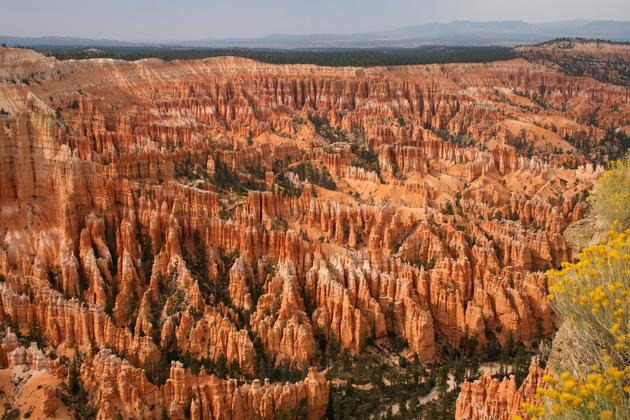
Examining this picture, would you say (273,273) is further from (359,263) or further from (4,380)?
(4,380)

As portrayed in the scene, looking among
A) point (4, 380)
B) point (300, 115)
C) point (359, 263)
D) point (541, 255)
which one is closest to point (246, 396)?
point (4, 380)

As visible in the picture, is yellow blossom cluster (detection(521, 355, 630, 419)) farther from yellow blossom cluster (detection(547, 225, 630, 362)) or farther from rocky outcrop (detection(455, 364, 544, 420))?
rocky outcrop (detection(455, 364, 544, 420))

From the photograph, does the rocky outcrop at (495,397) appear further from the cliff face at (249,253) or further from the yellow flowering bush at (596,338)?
the yellow flowering bush at (596,338)

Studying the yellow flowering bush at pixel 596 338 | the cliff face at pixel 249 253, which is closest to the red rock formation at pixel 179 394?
the cliff face at pixel 249 253

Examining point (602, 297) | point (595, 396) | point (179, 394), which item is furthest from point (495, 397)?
point (595, 396)

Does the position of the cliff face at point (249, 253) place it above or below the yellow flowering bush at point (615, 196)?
below

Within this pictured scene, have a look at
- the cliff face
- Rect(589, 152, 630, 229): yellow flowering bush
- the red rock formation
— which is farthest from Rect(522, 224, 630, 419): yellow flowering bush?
the cliff face
